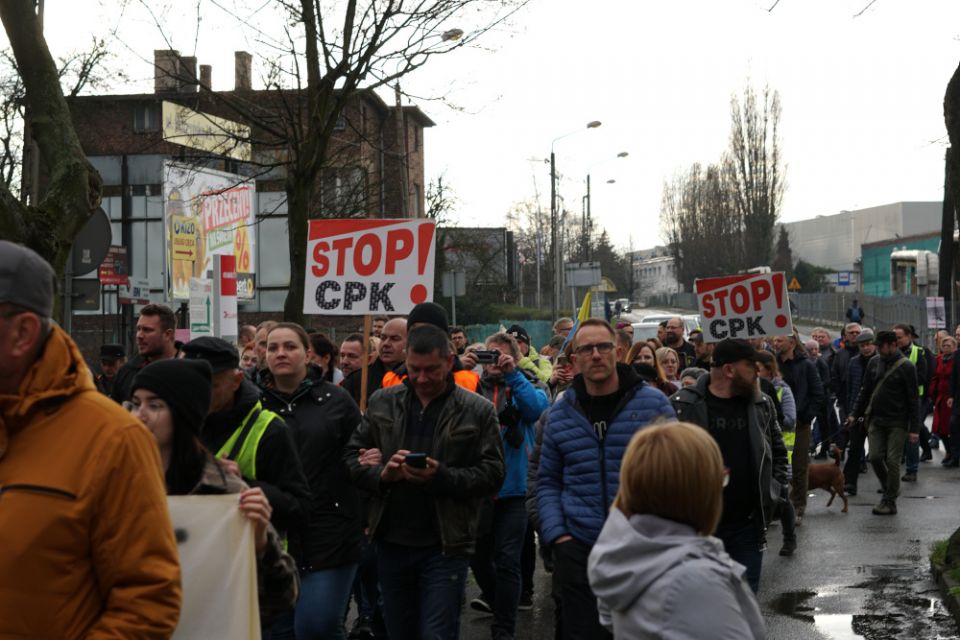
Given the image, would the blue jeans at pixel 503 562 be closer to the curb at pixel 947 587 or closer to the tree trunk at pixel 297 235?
the curb at pixel 947 587

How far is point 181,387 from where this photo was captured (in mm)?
3867

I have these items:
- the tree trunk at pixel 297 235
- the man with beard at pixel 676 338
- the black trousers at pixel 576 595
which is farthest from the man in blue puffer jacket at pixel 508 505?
the tree trunk at pixel 297 235

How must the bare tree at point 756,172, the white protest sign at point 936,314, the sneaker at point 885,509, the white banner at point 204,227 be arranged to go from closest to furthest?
the sneaker at point 885,509 < the white protest sign at point 936,314 < the white banner at point 204,227 < the bare tree at point 756,172

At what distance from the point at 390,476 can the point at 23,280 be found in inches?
124

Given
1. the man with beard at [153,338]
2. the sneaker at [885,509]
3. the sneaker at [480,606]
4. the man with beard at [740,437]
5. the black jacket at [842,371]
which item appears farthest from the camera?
the black jacket at [842,371]

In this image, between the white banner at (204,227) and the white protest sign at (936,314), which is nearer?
the white protest sign at (936,314)

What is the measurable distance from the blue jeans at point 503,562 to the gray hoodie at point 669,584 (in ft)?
15.0

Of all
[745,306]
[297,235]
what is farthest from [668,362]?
[297,235]

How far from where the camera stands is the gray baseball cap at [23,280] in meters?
2.95

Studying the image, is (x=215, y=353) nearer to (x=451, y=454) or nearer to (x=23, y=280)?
(x=451, y=454)

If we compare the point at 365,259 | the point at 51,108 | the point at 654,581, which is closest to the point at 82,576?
the point at 654,581

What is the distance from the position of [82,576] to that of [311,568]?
3.18 m

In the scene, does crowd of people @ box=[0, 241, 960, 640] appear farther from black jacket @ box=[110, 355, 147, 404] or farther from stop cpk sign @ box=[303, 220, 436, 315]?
stop cpk sign @ box=[303, 220, 436, 315]

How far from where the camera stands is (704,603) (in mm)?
3268
